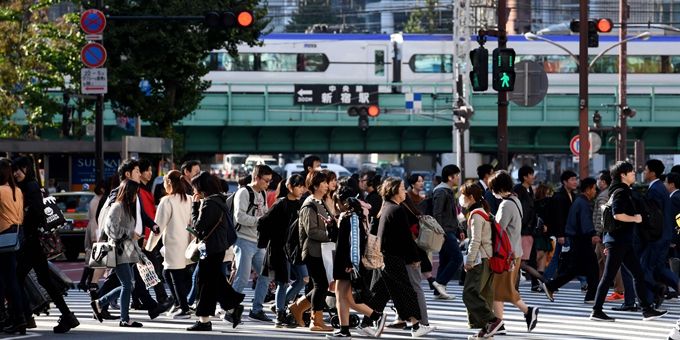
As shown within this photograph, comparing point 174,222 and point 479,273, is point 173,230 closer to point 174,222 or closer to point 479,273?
point 174,222

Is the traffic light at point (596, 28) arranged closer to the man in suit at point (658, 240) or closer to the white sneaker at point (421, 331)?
the man in suit at point (658, 240)

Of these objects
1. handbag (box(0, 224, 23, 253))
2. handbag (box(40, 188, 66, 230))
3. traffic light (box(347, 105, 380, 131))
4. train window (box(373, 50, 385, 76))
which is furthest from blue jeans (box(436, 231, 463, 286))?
train window (box(373, 50, 385, 76))

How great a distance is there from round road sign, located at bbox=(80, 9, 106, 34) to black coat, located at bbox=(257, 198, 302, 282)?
457 inches

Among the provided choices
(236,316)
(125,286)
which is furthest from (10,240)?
(236,316)

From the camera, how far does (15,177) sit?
570 inches

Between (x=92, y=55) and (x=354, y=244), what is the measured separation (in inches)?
530

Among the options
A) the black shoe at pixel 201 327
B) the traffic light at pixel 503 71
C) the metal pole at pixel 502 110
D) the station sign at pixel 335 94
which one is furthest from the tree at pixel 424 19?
the black shoe at pixel 201 327

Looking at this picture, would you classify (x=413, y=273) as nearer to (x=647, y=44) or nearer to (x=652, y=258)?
(x=652, y=258)

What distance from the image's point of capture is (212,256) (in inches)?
577

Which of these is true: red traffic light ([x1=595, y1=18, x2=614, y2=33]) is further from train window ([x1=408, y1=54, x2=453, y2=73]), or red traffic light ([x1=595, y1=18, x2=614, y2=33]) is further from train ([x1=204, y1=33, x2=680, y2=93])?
train window ([x1=408, y1=54, x2=453, y2=73])

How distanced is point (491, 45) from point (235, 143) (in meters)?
11.2

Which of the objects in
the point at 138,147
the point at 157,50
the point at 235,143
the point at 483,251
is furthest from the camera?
the point at 235,143

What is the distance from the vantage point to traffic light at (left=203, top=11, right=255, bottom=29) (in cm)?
2500

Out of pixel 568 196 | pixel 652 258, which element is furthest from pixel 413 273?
pixel 568 196
